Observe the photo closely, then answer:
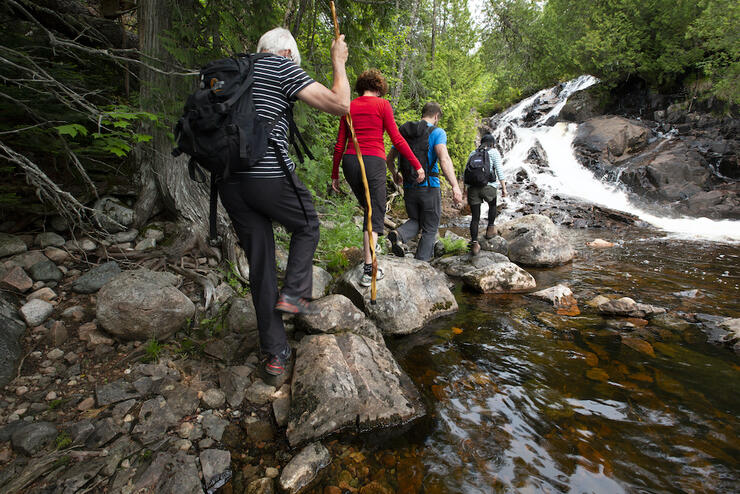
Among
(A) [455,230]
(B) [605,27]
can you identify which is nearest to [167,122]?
(A) [455,230]

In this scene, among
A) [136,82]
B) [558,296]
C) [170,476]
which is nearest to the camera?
[170,476]

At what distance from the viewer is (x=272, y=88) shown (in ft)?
7.71

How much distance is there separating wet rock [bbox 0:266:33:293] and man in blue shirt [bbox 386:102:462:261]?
4.23 metres

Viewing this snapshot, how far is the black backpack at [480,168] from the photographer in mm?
6473

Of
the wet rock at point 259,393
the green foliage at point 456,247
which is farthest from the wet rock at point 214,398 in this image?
the green foliage at point 456,247

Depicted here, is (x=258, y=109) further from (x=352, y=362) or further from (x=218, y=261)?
(x=218, y=261)

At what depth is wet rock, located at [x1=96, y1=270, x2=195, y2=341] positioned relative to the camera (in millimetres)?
2971

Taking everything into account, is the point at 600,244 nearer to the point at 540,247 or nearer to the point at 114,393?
the point at 540,247

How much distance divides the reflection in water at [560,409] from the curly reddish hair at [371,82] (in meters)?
2.94

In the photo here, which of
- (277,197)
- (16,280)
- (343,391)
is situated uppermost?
(277,197)

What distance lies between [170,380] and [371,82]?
351 centimetres

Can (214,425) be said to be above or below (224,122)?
below

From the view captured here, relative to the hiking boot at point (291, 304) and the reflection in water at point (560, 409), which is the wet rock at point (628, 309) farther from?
the hiking boot at point (291, 304)

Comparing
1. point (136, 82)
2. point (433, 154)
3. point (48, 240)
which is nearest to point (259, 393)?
point (48, 240)
